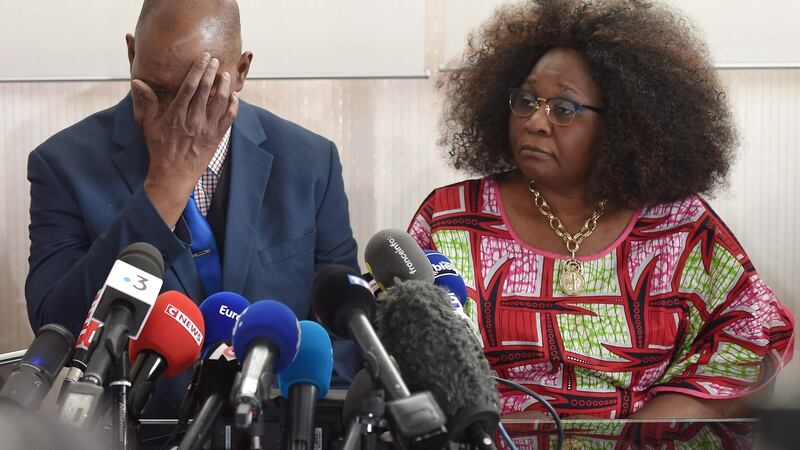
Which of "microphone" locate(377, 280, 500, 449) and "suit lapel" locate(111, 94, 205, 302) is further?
"suit lapel" locate(111, 94, 205, 302)

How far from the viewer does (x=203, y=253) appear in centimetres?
204

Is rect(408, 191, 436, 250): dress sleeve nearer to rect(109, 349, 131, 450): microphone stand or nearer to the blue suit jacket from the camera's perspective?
the blue suit jacket

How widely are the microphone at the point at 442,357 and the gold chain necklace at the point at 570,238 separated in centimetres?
114

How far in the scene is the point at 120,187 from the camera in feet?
6.68

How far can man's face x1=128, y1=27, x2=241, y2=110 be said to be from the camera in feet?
6.17

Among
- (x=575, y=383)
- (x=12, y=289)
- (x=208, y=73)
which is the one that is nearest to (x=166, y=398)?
(x=208, y=73)

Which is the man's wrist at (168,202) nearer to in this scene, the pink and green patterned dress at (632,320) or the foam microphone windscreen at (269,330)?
the pink and green patterned dress at (632,320)

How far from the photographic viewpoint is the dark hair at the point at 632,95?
2.27m

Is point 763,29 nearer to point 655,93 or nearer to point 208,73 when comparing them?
point 655,93

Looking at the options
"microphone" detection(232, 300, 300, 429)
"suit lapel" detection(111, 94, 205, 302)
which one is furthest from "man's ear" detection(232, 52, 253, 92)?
"microphone" detection(232, 300, 300, 429)

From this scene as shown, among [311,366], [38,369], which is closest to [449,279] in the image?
[311,366]

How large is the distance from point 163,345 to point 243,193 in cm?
93

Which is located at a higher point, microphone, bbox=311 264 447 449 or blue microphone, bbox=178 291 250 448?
microphone, bbox=311 264 447 449

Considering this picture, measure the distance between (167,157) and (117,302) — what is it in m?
0.89
